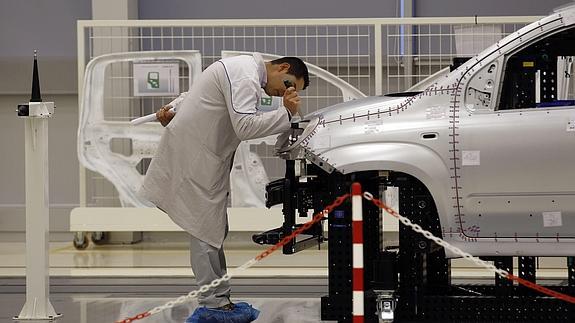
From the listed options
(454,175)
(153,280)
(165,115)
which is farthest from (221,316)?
(153,280)

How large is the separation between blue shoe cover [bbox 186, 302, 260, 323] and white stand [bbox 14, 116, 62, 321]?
1.05 meters

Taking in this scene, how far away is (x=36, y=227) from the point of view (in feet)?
22.9

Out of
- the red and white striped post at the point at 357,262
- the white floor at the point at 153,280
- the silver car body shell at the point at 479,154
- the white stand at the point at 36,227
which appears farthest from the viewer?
the white floor at the point at 153,280

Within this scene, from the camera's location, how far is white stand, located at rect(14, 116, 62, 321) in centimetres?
695

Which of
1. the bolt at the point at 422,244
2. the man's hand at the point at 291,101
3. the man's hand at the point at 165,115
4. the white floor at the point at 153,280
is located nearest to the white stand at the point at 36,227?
the white floor at the point at 153,280

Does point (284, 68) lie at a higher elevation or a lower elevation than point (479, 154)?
higher

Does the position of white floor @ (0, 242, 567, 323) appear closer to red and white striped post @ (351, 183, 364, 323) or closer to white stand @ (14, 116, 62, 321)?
white stand @ (14, 116, 62, 321)

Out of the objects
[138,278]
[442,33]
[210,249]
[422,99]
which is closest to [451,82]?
[422,99]

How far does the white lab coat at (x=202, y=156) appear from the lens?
252 inches

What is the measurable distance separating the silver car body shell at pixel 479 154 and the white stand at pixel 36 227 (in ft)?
6.20

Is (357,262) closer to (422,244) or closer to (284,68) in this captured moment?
(422,244)

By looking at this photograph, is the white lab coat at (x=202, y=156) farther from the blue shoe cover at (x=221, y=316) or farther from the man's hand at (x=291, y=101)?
the blue shoe cover at (x=221, y=316)

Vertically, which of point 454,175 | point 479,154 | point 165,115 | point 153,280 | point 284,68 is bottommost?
point 153,280

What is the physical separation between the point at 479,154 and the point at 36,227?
2.86m
